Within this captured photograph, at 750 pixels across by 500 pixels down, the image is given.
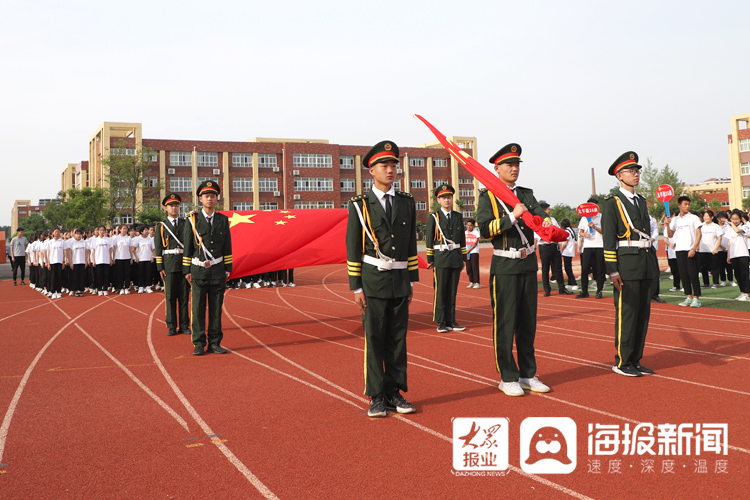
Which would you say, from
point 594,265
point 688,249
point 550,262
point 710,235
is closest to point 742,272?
point 688,249

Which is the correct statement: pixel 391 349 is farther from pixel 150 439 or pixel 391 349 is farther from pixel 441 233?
pixel 441 233

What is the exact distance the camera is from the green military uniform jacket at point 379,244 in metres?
4.77

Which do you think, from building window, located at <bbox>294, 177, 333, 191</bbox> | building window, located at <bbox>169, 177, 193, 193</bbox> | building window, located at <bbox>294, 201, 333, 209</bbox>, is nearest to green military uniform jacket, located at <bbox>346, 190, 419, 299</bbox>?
building window, located at <bbox>169, 177, 193, 193</bbox>

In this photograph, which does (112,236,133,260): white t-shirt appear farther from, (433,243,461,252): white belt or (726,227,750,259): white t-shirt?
(726,227,750,259): white t-shirt

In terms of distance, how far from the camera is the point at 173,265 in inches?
355

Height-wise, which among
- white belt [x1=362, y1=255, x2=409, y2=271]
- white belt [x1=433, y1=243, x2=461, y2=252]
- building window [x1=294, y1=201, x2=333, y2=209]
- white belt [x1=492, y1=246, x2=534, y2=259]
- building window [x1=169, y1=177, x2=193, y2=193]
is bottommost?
white belt [x1=362, y1=255, x2=409, y2=271]

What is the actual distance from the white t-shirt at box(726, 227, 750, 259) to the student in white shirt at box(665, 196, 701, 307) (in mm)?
1330

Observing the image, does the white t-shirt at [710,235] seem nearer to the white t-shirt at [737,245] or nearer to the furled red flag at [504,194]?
the white t-shirt at [737,245]

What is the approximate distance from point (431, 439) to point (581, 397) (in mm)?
1582

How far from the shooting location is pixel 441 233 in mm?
9031

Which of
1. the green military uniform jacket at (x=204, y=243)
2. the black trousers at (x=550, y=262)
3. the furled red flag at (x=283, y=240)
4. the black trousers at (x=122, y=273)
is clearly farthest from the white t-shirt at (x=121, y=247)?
the black trousers at (x=550, y=262)

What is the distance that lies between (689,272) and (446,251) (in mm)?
4806

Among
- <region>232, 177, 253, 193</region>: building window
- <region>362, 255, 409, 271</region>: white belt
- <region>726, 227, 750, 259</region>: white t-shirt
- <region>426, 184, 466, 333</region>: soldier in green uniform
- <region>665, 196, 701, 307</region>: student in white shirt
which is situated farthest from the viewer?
<region>232, 177, 253, 193</region>: building window

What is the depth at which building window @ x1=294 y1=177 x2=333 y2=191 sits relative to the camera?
6831cm
